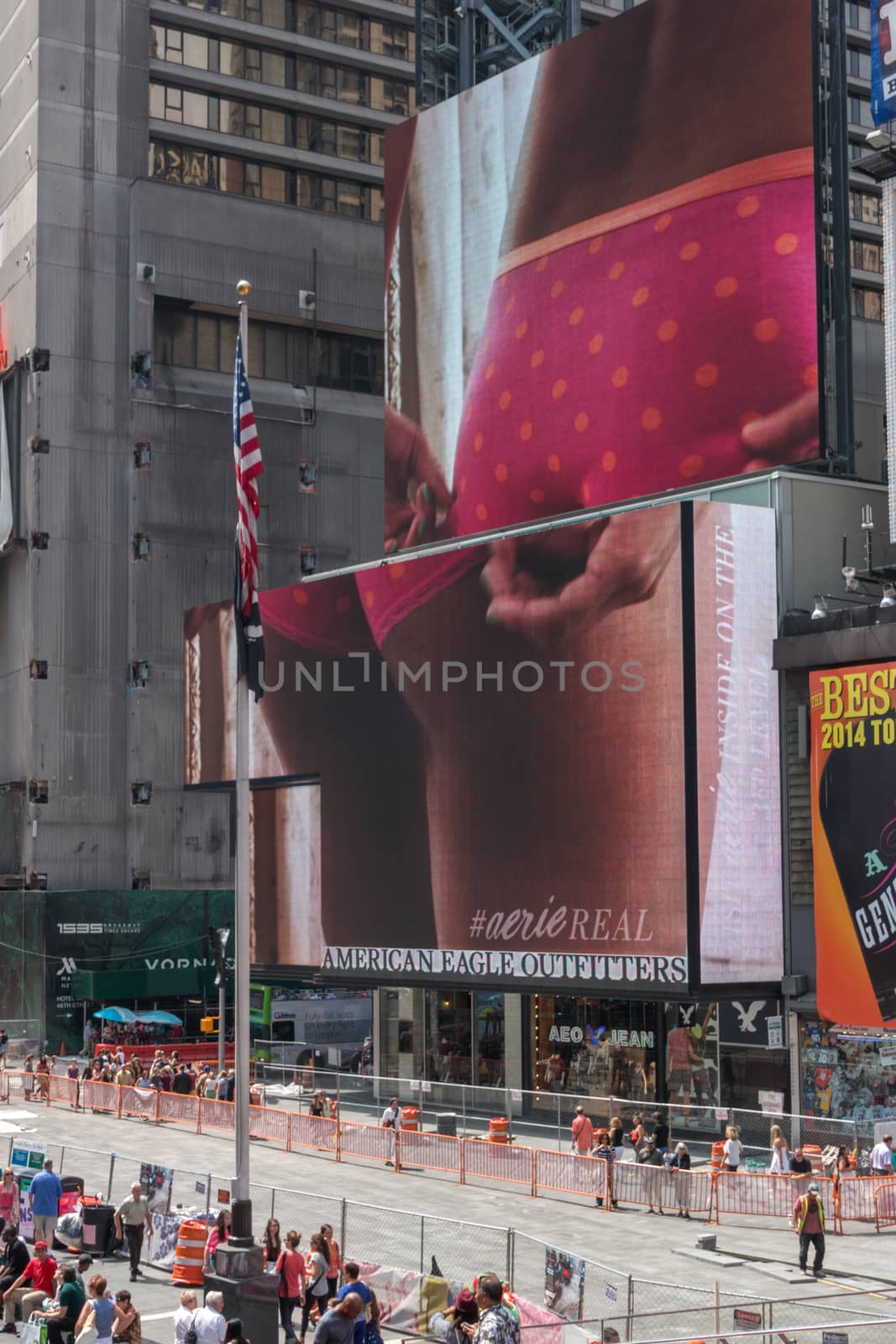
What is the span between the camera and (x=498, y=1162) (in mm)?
37406

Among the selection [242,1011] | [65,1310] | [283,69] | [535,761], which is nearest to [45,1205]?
[65,1310]

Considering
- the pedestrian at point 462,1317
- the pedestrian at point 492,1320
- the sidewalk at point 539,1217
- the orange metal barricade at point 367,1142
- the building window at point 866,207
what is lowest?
the sidewalk at point 539,1217

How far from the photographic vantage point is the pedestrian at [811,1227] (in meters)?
28.2

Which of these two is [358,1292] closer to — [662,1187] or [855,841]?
[662,1187]

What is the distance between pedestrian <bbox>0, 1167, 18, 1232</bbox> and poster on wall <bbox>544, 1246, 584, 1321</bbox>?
34.0ft

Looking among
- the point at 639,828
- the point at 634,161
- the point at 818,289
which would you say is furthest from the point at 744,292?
the point at 639,828

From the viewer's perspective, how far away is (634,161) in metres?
51.1

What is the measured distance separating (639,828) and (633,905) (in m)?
1.92

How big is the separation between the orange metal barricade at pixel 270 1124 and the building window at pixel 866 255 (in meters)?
60.6

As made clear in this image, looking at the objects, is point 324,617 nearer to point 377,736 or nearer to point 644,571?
point 377,736

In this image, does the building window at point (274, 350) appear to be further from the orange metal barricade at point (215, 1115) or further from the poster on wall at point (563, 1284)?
the poster on wall at point (563, 1284)

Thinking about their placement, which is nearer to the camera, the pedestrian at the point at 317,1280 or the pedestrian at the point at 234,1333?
the pedestrian at the point at 234,1333

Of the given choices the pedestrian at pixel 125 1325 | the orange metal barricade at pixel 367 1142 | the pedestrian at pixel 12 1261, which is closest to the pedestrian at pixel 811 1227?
the pedestrian at pixel 125 1325

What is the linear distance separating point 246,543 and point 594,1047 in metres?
28.3
